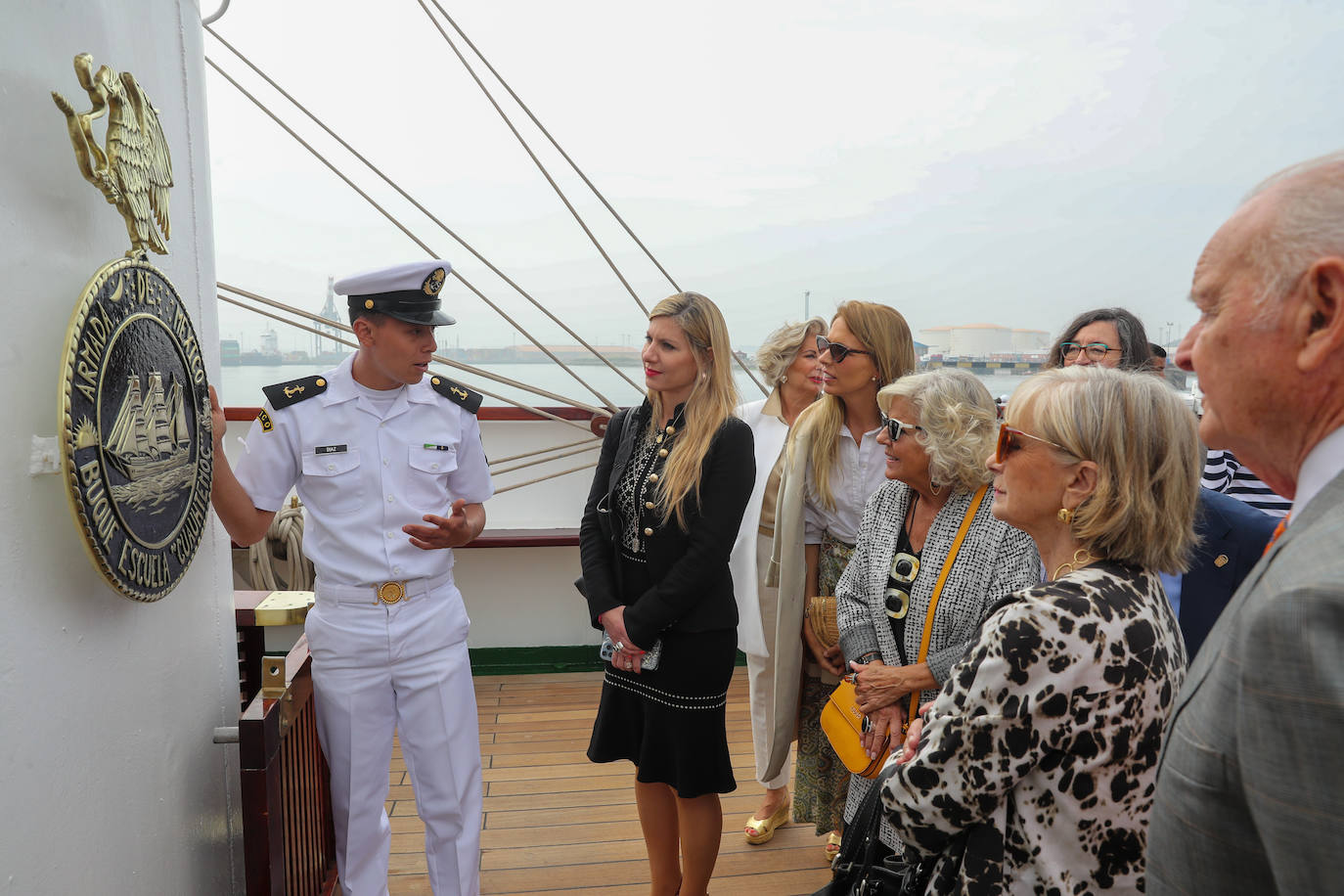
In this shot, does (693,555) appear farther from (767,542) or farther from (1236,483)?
(1236,483)

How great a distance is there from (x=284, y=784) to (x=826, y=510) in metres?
1.32

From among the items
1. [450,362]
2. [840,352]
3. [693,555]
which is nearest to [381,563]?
[693,555]

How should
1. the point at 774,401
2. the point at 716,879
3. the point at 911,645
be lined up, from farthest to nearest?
the point at 774,401 → the point at 716,879 → the point at 911,645

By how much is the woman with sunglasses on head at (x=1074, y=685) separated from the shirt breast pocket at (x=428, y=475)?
44.5 inches

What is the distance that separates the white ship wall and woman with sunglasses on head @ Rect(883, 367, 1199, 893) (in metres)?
0.96

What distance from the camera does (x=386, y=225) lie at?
173 inches

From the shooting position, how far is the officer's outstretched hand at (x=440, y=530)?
1.71 m

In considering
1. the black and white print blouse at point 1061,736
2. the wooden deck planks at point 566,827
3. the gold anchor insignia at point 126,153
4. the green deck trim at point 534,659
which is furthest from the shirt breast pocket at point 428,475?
the green deck trim at point 534,659

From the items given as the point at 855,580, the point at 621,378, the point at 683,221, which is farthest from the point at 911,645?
the point at 683,221

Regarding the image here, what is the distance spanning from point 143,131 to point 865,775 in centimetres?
165

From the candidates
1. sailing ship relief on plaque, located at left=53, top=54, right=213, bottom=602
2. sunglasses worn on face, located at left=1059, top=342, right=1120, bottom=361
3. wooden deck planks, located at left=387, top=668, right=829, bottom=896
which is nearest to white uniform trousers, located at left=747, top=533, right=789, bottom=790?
wooden deck planks, located at left=387, top=668, right=829, bottom=896

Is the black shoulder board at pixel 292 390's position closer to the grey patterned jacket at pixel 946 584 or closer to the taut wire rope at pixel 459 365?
the taut wire rope at pixel 459 365

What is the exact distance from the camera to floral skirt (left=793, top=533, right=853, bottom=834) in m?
2.19

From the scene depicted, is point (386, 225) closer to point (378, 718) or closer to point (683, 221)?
point (683, 221)
